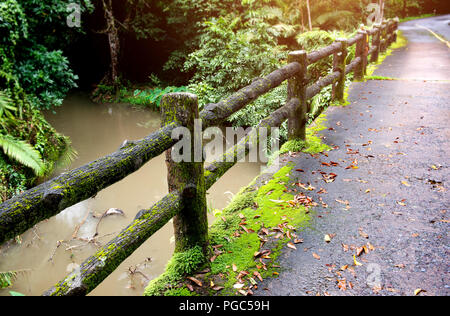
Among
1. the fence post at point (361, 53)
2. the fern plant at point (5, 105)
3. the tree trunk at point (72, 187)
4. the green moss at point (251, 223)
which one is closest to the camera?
the tree trunk at point (72, 187)

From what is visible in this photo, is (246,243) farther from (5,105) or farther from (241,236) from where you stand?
(5,105)

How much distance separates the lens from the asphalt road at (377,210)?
2.14 metres

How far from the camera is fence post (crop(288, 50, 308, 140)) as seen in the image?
3907mm

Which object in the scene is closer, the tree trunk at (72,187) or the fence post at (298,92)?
the tree trunk at (72,187)

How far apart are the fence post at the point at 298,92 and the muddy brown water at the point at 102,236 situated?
1568 millimetres

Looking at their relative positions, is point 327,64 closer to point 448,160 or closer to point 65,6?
point 448,160

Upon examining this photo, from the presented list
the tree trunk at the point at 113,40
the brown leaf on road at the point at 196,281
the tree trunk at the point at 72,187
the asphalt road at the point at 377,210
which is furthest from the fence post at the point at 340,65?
the tree trunk at the point at 113,40

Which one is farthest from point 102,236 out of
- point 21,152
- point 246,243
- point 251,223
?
point 246,243

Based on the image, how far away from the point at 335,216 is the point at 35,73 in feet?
24.2

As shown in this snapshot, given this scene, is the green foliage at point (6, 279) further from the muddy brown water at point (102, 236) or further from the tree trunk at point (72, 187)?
the tree trunk at point (72, 187)

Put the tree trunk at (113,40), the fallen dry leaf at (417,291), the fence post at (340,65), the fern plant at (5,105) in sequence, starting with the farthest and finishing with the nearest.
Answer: the tree trunk at (113,40)
the fern plant at (5,105)
the fence post at (340,65)
the fallen dry leaf at (417,291)

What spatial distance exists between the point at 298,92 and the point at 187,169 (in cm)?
232

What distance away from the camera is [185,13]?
1254 centimetres

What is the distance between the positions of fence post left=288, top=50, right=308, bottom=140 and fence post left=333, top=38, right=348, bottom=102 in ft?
6.46
